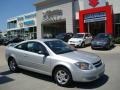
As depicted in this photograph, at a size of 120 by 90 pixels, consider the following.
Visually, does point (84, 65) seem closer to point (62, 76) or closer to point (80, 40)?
point (62, 76)

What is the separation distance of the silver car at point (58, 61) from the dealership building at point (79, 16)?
22371mm

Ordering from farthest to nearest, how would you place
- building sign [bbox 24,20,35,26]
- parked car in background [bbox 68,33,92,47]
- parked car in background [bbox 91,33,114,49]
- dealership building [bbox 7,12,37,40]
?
building sign [bbox 24,20,35,26] → dealership building [bbox 7,12,37,40] → parked car in background [bbox 68,33,92,47] → parked car in background [bbox 91,33,114,49]

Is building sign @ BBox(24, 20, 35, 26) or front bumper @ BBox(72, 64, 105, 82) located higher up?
building sign @ BBox(24, 20, 35, 26)

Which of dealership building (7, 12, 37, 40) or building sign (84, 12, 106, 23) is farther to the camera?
dealership building (7, 12, 37, 40)

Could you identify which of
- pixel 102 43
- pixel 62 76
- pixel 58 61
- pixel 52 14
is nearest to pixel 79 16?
pixel 52 14

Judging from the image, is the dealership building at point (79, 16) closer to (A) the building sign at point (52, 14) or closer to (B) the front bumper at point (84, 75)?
(A) the building sign at point (52, 14)

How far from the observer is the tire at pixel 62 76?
711 centimetres

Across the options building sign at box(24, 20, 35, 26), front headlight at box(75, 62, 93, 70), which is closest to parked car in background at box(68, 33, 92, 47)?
front headlight at box(75, 62, 93, 70)

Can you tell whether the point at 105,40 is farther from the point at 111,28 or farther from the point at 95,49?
the point at 111,28

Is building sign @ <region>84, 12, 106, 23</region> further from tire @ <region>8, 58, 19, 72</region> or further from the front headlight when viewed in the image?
the front headlight

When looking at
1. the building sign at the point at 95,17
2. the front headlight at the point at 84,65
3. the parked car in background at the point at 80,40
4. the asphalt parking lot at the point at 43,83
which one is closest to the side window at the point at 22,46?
the asphalt parking lot at the point at 43,83

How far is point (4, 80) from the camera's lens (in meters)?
8.34

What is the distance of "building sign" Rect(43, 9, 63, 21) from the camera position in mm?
38906

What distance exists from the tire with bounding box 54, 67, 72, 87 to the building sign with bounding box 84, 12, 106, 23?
24274 millimetres
